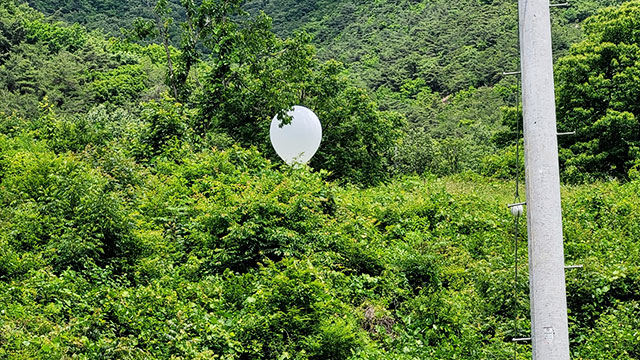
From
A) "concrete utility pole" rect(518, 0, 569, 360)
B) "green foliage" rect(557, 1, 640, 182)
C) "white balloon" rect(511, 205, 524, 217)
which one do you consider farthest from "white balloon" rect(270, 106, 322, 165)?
"green foliage" rect(557, 1, 640, 182)

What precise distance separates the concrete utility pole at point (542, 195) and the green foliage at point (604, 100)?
67.8ft

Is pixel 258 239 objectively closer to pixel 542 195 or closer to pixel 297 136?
pixel 297 136

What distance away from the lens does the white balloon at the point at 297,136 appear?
12.8 metres

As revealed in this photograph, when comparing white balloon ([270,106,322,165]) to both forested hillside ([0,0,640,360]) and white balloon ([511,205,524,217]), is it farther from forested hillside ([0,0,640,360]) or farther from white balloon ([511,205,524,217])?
white balloon ([511,205,524,217])

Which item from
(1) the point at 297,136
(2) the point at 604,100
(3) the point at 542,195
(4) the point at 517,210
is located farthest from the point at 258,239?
(2) the point at 604,100

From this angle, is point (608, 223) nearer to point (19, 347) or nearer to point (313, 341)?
point (313, 341)

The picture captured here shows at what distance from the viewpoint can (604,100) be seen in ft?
84.3

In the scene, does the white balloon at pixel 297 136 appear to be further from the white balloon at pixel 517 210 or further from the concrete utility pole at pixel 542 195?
the concrete utility pole at pixel 542 195

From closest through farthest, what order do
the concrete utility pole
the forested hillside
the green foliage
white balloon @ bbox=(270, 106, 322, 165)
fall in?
the concrete utility pole, the forested hillside, white balloon @ bbox=(270, 106, 322, 165), the green foliage

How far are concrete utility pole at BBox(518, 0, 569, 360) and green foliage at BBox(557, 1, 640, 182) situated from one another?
20.7m

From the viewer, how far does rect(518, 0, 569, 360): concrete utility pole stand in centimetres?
455

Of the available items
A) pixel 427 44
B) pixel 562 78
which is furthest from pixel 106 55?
pixel 562 78

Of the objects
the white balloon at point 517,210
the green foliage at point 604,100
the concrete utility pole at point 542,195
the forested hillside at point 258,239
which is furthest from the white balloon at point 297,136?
the green foliage at point 604,100

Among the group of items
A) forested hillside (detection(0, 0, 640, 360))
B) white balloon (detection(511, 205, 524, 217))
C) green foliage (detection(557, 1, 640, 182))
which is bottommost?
white balloon (detection(511, 205, 524, 217))
